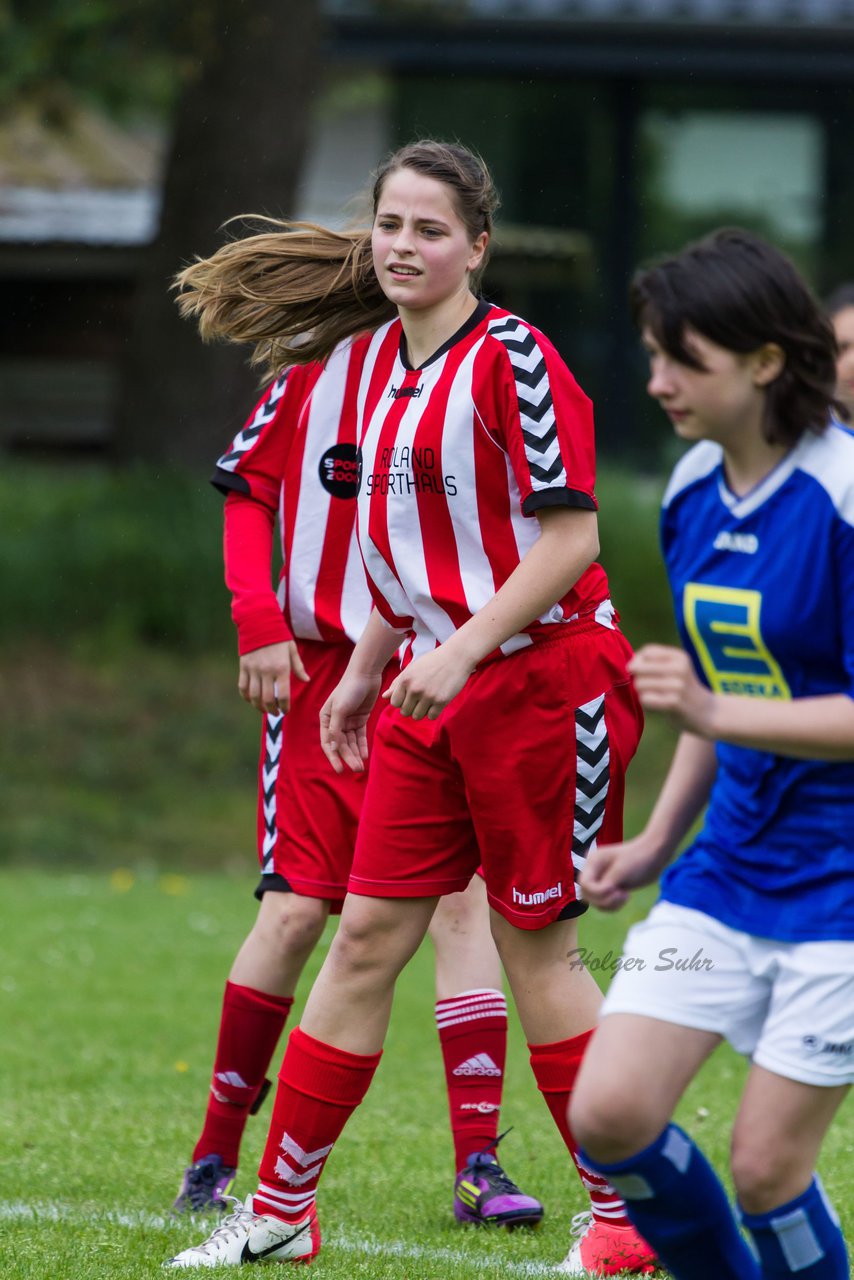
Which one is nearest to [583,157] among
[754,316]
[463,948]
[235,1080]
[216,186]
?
[216,186]

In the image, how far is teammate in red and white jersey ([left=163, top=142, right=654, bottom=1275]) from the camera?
3598 mm

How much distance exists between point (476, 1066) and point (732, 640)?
73.5 inches

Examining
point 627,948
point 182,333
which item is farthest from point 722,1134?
point 182,333

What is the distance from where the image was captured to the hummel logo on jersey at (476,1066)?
4.43 m

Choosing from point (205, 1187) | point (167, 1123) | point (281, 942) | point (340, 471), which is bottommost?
point (167, 1123)

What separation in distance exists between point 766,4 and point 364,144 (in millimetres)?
6821

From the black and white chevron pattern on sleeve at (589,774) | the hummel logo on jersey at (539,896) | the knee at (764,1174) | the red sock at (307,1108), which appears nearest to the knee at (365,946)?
the red sock at (307,1108)

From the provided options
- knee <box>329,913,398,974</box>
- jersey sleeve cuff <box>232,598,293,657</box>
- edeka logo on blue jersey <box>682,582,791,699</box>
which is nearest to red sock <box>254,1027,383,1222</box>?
knee <box>329,913,398,974</box>

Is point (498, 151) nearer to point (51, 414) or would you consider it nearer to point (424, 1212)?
point (51, 414)

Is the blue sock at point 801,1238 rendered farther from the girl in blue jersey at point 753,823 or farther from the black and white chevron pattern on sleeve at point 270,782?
the black and white chevron pattern on sleeve at point 270,782

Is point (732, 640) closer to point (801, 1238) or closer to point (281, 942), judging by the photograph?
point (801, 1238)

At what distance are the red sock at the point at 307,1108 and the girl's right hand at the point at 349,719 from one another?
63 centimetres

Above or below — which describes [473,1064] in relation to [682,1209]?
below

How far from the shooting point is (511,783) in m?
3.63
